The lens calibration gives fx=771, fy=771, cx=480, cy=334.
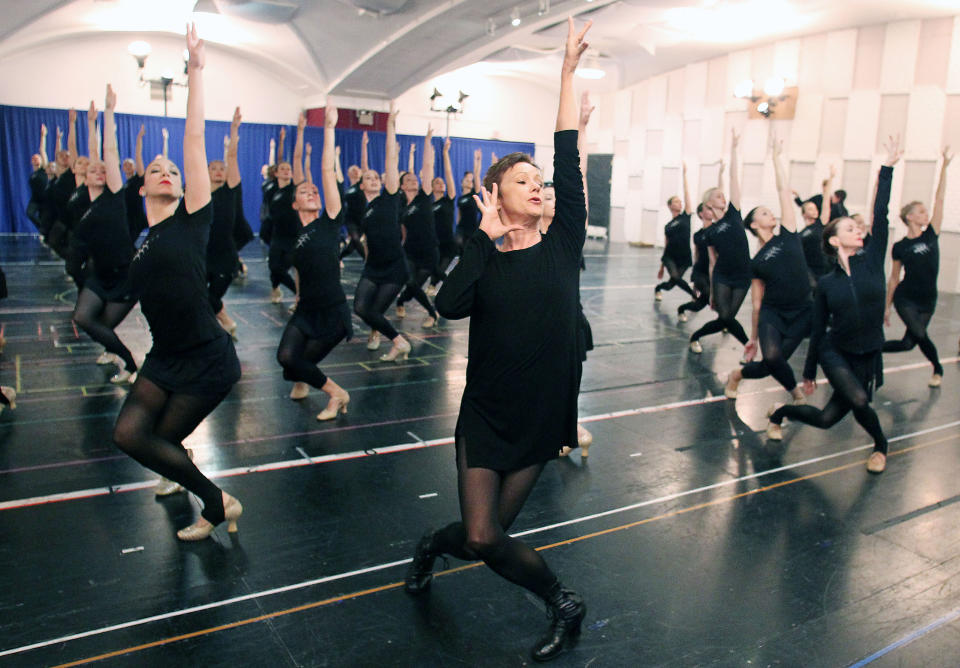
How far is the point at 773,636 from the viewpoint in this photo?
2766 millimetres

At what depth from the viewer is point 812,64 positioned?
15.6 m

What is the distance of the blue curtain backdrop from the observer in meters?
16.7

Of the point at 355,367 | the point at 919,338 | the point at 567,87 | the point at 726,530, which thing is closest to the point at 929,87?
the point at 919,338

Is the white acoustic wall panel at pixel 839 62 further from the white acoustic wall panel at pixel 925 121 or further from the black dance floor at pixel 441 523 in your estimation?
the black dance floor at pixel 441 523

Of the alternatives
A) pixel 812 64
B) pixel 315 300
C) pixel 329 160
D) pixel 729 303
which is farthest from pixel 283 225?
pixel 812 64

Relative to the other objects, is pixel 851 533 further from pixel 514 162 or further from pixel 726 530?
pixel 514 162

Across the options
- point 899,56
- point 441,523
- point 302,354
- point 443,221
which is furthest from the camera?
point 899,56

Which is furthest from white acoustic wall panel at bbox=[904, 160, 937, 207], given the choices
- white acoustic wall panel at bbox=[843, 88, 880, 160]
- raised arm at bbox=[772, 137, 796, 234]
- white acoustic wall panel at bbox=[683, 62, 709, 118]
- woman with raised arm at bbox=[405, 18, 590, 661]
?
woman with raised arm at bbox=[405, 18, 590, 661]

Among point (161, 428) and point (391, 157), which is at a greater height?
point (391, 157)

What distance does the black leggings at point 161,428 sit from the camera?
303 cm

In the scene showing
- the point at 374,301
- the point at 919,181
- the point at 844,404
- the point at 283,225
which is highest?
the point at 919,181

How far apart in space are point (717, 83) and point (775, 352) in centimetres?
1456

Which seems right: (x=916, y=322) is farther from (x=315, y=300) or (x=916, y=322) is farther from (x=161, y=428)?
(x=161, y=428)

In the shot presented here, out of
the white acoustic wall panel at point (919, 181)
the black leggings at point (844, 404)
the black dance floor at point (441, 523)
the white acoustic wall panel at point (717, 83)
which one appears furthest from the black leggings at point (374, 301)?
the white acoustic wall panel at point (717, 83)
